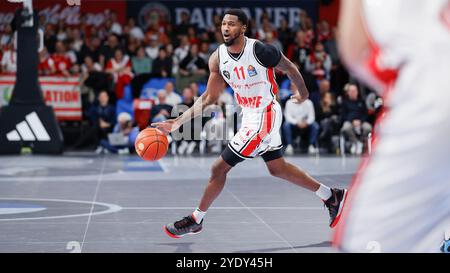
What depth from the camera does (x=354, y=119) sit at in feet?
61.7

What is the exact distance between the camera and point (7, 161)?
16.5 meters

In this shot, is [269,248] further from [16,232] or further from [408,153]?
[408,153]

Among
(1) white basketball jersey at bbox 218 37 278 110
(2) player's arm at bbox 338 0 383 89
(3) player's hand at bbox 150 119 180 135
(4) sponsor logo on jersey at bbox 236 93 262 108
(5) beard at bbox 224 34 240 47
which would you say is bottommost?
(3) player's hand at bbox 150 119 180 135

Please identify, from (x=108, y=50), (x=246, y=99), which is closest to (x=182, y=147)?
(x=108, y=50)

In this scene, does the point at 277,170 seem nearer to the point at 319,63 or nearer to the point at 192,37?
the point at 319,63

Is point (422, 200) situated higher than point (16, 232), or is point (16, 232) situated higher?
point (422, 200)

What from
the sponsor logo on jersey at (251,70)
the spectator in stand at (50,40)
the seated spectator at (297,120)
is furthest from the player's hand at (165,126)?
the spectator in stand at (50,40)

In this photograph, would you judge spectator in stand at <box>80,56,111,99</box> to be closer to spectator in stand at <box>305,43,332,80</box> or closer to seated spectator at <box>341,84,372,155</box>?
spectator in stand at <box>305,43,332,80</box>

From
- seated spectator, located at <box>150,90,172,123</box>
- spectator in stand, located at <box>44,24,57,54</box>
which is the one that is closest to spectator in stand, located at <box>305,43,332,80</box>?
seated spectator, located at <box>150,90,172,123</box>

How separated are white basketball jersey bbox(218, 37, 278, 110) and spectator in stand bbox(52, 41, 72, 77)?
12.8 meters

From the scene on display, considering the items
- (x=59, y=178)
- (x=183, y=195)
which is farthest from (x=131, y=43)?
(x=183, y=195)

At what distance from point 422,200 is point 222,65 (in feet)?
15.7

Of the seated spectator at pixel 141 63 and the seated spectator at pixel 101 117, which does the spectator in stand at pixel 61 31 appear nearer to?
the seated spectator at pixel 141 63

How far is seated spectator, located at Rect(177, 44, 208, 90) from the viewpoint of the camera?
19938 millimetres
